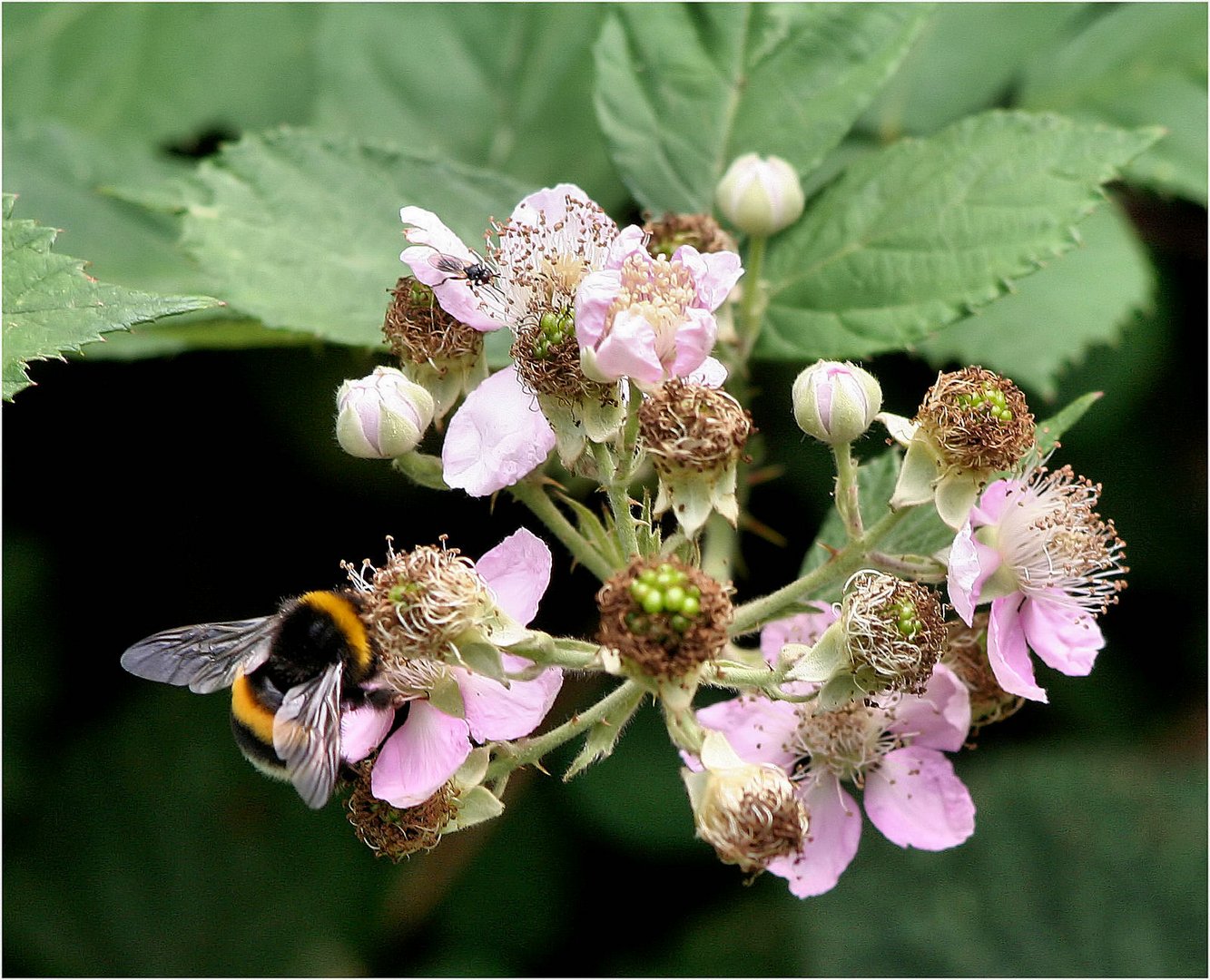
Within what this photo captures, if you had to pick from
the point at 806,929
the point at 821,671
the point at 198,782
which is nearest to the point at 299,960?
the point at 198,782

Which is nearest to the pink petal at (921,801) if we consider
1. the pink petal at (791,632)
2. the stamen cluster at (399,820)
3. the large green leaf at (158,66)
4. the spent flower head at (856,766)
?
the spent flower head at (856,766)

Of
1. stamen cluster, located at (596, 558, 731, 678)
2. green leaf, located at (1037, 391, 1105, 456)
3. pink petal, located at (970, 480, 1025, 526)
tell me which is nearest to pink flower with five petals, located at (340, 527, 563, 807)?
stamen cluster, located at (596, 558, 731, 678)

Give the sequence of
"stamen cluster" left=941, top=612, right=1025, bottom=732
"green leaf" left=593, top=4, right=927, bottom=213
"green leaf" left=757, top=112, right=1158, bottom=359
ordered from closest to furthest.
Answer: "stamen cluster" left=941, top=612, right=1025, bottom=732 → "green leaf" left=757, top=112, right=1158, bottom=359 → "green leaf" left=593, top=4, right=927, bottom=213

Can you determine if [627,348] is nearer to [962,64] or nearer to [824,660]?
[824,660]

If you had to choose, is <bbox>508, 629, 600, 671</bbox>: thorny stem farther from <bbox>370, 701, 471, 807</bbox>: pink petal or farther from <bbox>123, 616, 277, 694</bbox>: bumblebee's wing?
<bbox>123, 616, 277, 694</bbox>: bumblebee's wing

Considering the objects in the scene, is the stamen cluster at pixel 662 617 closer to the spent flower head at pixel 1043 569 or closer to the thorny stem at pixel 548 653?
the thorny stem at pixel 548 653

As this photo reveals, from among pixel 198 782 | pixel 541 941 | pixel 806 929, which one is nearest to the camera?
pixel 806 929

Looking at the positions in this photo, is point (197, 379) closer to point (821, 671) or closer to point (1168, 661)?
point (821, 671)
